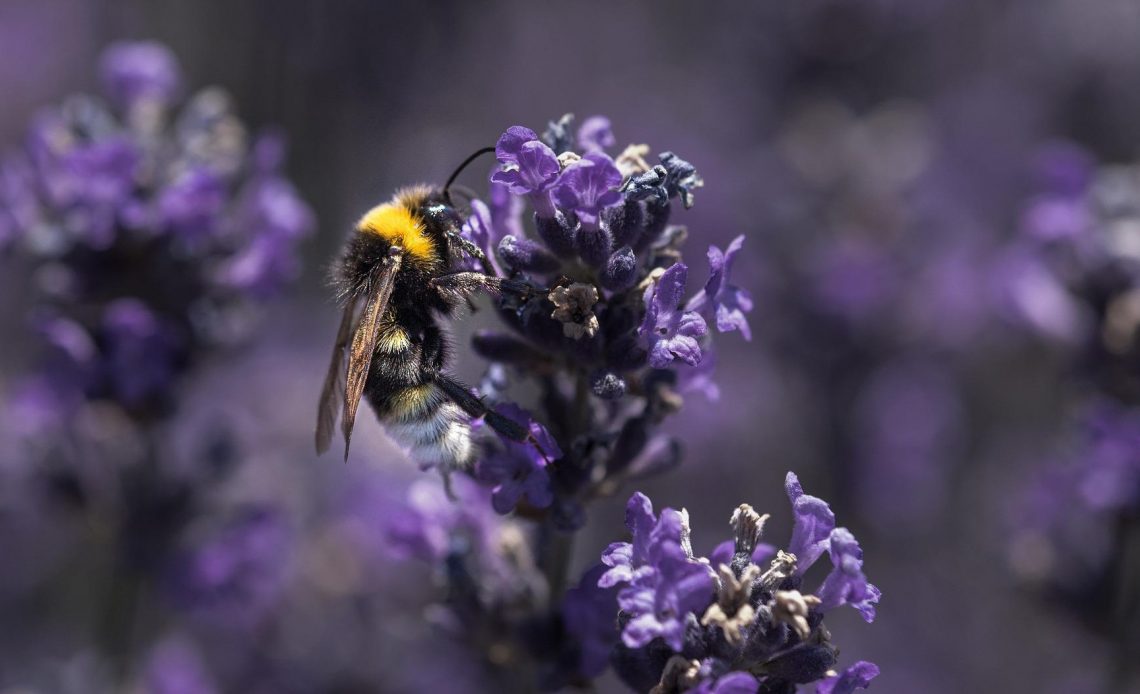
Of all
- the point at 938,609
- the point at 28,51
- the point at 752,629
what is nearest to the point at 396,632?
the point at 752,629

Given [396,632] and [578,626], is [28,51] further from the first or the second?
[578,626]

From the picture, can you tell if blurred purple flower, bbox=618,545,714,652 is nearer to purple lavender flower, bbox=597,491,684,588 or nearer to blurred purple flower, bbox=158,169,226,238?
purple lavender flower, bbox=597,491,684,588

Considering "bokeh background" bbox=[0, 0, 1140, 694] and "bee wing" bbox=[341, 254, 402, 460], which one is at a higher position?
"bokeh background" bbox=[0, 0, 1140, 694]

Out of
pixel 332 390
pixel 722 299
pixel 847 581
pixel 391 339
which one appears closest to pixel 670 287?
pixel 722 299

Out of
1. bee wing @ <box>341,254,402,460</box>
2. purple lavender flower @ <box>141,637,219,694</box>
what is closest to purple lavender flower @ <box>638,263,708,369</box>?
bee wing @ <box>341,254,402,460</box>

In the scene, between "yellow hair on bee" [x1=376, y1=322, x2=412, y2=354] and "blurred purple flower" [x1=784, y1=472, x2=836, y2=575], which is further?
"yellow hair on bee" [x1=376, y1=322, x2=412, y2=354]

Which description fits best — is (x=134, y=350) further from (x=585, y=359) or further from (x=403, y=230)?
(x=585, y=359)

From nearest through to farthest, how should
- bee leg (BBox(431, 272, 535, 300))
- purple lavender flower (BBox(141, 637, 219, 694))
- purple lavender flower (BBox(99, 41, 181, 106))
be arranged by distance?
bee leg (BBox(431, 272, 535, 300)), purple lavender flower (BBox(99, 41, 181, 106)), purple lavender flower (BBox(141, 637, 219, 694))
